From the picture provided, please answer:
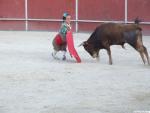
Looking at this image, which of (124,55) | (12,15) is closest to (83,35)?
(12,15)

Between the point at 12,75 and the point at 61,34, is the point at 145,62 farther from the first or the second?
the point at 12,75

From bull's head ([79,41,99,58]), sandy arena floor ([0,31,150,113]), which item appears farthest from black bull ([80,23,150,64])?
sandy arena floor ([0,31,150,113])

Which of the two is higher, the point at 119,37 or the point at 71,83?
the point at 119,37

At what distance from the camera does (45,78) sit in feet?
34.8

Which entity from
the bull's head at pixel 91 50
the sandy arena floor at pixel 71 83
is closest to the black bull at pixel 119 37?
the bull's head at pixel 91 50

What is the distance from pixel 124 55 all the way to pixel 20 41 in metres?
4.07

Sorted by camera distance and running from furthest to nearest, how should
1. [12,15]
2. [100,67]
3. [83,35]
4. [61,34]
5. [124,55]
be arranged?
[12,15] < [83,35] < [124,55] < [61,34] < [100,67]

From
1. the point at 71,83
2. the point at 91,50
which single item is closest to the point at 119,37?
the point at 91,50

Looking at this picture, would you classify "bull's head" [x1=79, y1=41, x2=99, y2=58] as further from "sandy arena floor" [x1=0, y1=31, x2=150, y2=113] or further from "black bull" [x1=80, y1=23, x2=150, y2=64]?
"sandy arena floor" [x1=0, y1=31, x2=150, y2=113]

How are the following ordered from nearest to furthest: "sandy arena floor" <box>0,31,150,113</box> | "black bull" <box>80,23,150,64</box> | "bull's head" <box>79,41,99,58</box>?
"sandy arena floor" <box>0,31,150,113</box> < "black bull" <box>80,23,150,64</box> < "bull's head" <box>79,41,99,58</box>

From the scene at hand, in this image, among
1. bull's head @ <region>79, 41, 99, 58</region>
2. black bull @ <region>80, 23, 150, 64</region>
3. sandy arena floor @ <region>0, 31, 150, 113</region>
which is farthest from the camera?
bull's head @ <region>79, 41, 99, 58</region>

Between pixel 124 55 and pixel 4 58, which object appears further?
pixel 124 55

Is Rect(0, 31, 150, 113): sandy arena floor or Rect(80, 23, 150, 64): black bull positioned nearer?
Rect(0, 31, 150, 113): sandy arena floor

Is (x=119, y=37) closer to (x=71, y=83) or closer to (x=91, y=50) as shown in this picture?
(x=91, y=50)
